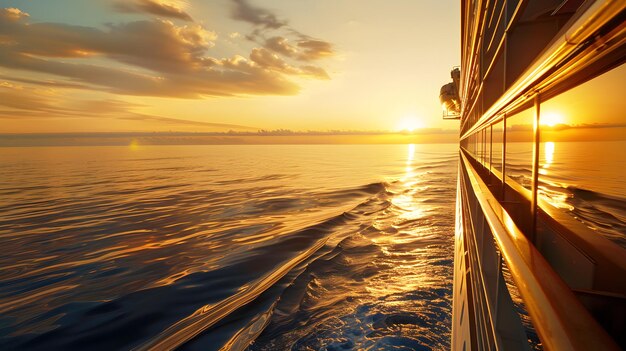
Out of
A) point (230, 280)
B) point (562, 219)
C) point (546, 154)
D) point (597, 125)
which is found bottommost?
point (230, 280)

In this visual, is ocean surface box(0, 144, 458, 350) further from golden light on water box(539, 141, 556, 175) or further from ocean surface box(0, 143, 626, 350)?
golden light on water box(539, 141, 556, 175)

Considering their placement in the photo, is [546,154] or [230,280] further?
[230,280]

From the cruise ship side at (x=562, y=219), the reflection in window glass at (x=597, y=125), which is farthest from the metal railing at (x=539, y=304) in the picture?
the reflection in window glass at (x=597, y=125)

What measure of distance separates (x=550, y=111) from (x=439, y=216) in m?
13.0

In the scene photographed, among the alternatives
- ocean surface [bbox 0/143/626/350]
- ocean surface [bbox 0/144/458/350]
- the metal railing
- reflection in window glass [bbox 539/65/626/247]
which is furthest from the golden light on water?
ocean surface [bbox 0/144/458/350]

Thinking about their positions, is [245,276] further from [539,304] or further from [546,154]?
[539,304]

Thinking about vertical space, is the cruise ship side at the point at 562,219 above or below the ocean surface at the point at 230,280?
above

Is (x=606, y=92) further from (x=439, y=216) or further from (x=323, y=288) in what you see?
(x=439, y=216)

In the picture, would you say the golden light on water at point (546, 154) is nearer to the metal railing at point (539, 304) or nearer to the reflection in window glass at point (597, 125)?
the reflection in window glass at point (597, 125)

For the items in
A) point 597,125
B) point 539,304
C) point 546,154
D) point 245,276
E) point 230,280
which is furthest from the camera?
point 245,276

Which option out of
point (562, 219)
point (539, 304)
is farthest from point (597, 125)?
point (539, 304)

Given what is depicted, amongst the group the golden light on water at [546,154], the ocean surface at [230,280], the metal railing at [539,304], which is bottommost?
the ocean surface at [230,280]

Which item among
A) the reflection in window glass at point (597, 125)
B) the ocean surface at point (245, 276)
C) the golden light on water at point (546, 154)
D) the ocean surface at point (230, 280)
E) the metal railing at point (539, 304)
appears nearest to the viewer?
the metal railing at point (539, 304)

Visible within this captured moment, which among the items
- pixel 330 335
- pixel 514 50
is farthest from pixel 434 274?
pixel 514 50
